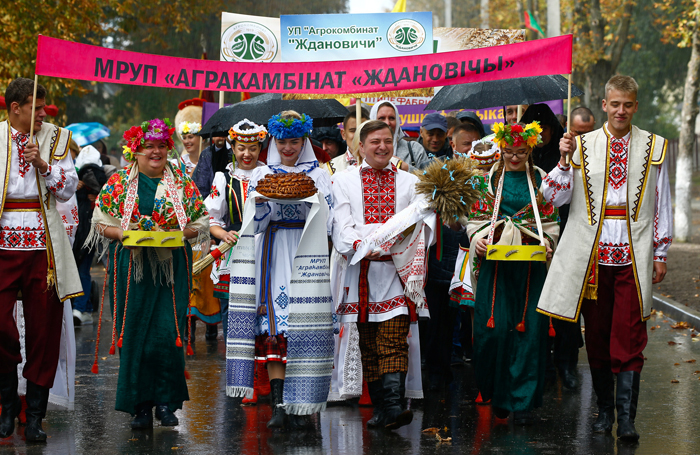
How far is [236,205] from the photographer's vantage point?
8.34 metres

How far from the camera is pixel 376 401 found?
21.8ft

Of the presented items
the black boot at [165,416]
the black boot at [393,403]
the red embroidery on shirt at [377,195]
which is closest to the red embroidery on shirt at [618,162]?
the red embroidery on shirt at [377,195]

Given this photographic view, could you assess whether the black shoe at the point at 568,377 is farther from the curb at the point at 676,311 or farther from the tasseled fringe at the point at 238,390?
the curb at the point at 676,311

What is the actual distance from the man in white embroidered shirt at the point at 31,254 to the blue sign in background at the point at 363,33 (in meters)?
4.96

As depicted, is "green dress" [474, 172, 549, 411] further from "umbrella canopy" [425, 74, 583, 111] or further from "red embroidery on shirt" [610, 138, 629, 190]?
"umbrella canopy" [425, 74, 583, 111]

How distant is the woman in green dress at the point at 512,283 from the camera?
6.48m

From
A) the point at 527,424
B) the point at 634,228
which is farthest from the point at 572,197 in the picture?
the point at 527,424

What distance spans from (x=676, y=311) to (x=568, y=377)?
423 centimetres

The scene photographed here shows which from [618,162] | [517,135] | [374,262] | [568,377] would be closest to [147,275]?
[374,262]

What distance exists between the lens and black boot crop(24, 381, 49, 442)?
608 centimetres

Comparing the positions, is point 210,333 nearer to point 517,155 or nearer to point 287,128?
point 287,128

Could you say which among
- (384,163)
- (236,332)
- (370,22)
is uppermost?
(370,22)

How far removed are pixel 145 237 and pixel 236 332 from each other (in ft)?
2.96

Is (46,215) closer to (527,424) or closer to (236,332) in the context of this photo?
(236,332)
